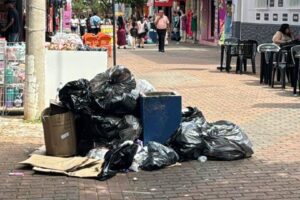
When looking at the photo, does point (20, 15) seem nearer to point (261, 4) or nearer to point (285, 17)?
point (285, 17)

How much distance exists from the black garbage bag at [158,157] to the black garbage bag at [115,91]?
1.89ft

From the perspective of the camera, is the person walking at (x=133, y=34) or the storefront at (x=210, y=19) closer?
the person walking at (x=133, y=34)

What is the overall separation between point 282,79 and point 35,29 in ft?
21.4

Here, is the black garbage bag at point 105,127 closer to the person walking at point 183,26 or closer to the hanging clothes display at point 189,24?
the hanging clothes display at point 189,24

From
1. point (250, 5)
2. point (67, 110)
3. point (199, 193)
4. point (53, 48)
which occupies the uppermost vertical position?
point (250, 5)

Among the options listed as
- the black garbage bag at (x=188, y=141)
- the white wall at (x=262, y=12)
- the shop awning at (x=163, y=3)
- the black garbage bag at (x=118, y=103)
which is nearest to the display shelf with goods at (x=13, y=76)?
the black garbage bag at (x=118, y=103)

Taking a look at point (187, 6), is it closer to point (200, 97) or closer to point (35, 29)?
point (200, 97)

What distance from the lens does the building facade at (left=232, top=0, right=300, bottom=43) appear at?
2255 cm

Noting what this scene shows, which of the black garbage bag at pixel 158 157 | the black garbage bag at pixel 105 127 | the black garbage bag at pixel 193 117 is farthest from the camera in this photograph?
the black garbage bag at pixel 193 117

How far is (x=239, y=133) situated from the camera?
24.9 feet

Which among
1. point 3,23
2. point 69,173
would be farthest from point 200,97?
point 3,23

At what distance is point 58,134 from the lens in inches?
287

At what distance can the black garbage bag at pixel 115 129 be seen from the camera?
24.1ft

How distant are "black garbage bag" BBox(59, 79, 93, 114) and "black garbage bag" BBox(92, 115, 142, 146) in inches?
7.1
